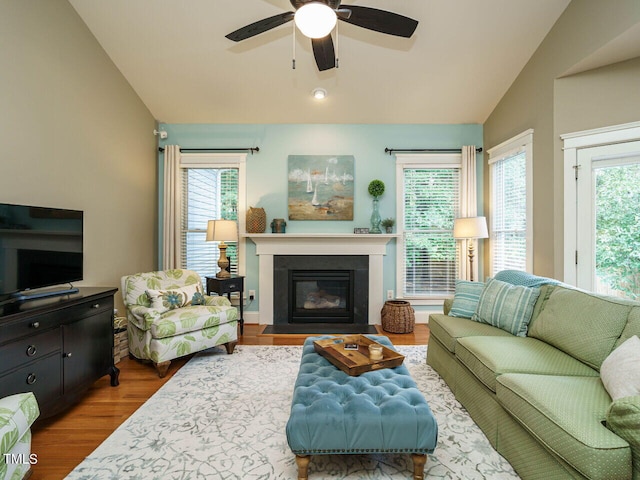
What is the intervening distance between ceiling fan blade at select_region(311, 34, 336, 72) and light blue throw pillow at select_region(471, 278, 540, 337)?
7.50ft

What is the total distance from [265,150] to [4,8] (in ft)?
8.77

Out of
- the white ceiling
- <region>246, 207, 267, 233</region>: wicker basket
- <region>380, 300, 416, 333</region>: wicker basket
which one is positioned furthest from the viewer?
<region>246, 207, 267, 233</region>: wicker basket

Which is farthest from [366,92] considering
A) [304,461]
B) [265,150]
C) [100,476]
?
[100,476]

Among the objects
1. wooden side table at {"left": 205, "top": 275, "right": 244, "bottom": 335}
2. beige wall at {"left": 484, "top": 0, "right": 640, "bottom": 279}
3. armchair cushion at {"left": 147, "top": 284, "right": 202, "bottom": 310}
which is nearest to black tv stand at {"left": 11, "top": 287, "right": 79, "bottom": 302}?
armchair cushion at {"left": 147, "top": 284, "right": 202, "bottom": 310}

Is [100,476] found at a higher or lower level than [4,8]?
lower

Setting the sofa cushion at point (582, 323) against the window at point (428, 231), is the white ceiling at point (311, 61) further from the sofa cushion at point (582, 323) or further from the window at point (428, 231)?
the sofa cushion at point (582, 323)

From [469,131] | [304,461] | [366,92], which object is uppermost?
[366,92]

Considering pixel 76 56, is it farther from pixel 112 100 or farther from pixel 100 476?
pixel 100 476

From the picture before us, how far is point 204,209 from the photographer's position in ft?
14.9

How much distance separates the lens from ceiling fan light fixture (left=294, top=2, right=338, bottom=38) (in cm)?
181

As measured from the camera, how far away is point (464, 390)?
2.26 meters

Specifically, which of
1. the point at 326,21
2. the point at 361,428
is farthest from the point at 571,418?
the point at 326,21

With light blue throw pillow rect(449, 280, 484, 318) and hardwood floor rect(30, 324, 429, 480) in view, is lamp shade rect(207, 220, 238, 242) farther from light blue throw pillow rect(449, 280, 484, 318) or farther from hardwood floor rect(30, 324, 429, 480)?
light blue throw pillow rect(449, 280, 484, 318)

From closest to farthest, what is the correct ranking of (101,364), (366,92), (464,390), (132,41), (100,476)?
1. (100,476)
2. (464,390)
3. (101,364)
4. (132,41)
5. (366,92)
